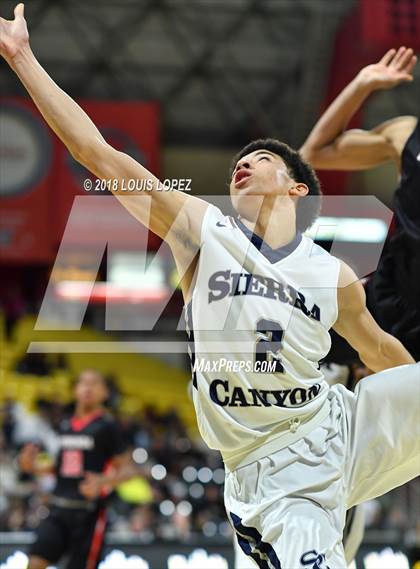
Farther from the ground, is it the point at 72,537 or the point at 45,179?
the point at 72,537

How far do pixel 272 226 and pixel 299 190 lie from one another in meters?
0.20

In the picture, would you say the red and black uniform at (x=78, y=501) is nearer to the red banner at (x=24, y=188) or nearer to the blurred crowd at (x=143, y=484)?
the blurred crowd at (x=143, y=484)

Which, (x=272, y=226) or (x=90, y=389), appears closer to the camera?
(x=272, y=226)

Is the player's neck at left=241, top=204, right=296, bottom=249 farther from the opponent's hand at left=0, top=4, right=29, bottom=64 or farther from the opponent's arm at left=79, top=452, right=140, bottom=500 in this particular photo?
the opponent's arm at left=79, top=452, right=140, bottom=500

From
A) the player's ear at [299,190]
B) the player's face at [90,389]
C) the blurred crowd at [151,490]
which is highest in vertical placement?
the player's ear at [299,190]

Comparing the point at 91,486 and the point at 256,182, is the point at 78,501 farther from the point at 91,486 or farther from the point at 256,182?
the point at 256,182

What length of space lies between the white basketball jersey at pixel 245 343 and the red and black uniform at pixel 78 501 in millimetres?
3600

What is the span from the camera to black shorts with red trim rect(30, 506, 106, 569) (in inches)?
253

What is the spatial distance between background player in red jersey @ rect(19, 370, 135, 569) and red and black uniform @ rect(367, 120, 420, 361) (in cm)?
311

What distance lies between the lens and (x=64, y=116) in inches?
124

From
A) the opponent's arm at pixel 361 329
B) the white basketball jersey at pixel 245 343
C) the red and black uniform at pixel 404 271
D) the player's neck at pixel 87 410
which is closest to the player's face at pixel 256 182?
the white basketball jersey at pixel 245 343

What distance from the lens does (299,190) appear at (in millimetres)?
3506

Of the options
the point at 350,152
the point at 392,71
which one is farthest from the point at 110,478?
the point at 392,71

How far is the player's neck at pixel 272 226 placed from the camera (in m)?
3.40
